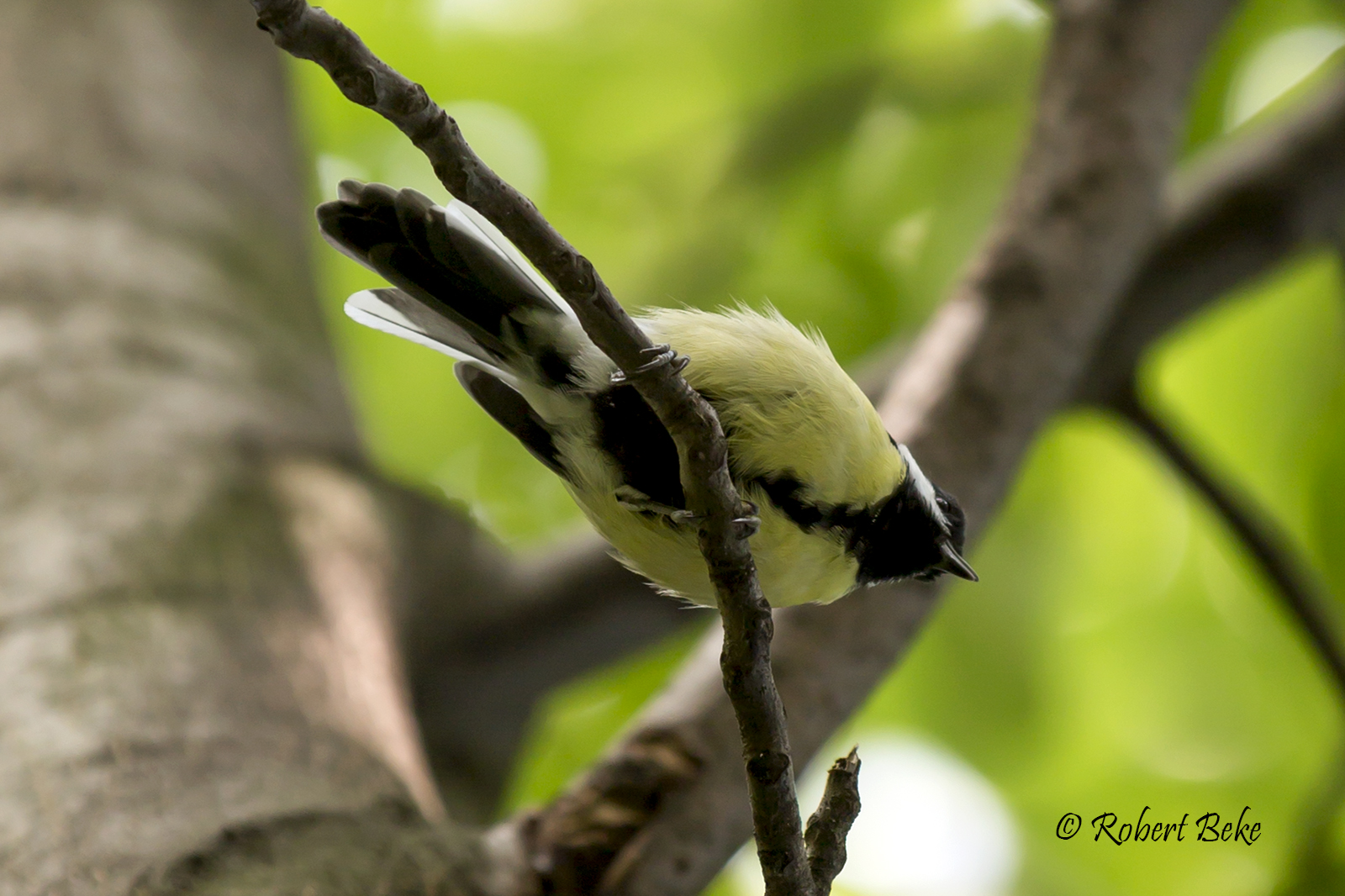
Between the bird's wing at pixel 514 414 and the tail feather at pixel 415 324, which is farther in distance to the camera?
the bird's wing at pixel 514 414

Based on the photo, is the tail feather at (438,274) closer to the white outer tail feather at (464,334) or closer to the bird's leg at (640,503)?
the white outer tail feather at (464,334)

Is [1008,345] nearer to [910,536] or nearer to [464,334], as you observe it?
[910,536]

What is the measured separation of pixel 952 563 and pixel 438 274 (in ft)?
3.37

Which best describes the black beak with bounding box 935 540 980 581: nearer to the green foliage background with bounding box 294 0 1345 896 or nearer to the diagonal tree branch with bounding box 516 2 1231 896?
the diagonal tree branch with bounding box 516 2 1231 896

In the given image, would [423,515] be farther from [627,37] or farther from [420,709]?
[627,37]

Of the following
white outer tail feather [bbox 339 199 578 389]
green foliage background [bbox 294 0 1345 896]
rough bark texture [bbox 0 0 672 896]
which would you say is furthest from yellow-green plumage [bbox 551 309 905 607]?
green foliage background [bbox 294 0 1345 896]

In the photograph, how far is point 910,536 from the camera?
5.95 feet

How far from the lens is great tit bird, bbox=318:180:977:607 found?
1568mm

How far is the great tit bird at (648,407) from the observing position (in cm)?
157

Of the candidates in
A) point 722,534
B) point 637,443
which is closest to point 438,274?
point 637,443

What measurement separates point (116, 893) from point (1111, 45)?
296 centimetres

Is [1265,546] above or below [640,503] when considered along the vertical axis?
above

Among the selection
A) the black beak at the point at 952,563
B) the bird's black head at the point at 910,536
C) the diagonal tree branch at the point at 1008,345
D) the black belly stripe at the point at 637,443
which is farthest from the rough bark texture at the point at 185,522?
the black beak at the point at 952,563

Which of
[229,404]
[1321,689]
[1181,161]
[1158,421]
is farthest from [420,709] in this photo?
[1181,161]
